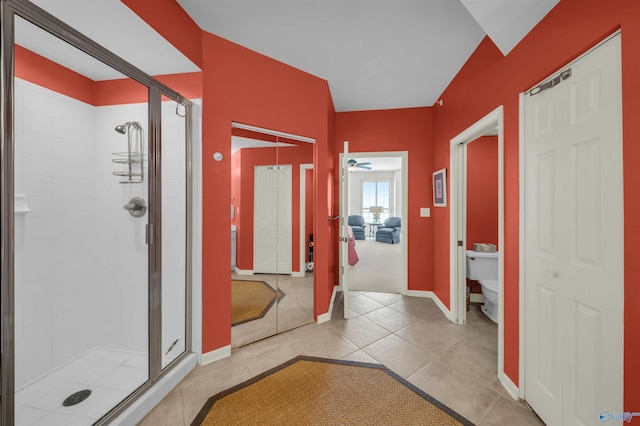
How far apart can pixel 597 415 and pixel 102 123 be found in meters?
3.63

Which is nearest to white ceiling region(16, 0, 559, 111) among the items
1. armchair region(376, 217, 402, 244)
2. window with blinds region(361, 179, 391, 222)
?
armchair region(376, 217, 402, 244)

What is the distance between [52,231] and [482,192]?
457 centimetres

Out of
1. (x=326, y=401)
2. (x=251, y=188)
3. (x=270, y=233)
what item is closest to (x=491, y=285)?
(x=326, y=401)

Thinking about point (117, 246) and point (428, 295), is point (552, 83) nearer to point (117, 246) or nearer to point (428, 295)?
point (428, 295)

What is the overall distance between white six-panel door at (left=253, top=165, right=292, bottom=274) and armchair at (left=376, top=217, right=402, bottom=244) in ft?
21.1

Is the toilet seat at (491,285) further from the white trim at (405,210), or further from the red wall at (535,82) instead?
the white trim at (405,210)

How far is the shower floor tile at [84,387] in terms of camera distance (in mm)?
1483

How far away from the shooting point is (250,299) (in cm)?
246

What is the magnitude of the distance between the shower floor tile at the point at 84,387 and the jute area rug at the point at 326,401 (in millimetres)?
614

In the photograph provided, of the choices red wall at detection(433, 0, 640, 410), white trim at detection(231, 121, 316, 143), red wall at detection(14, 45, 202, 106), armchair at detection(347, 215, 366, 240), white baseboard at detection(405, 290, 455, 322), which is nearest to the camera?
red wall at detection(433, 0, 640, 410)

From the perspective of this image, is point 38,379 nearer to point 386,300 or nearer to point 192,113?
point 192,113

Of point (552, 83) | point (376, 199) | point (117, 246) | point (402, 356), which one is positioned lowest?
point (402, 356)

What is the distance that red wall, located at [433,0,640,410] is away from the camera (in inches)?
38.0

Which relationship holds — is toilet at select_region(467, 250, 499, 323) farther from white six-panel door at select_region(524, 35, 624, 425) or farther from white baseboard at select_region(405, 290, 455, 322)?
white six-panel door at select_region(524, 35, 624, 425)
